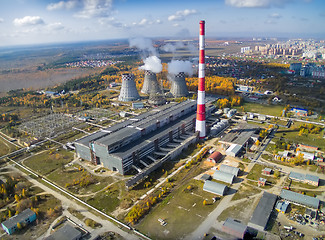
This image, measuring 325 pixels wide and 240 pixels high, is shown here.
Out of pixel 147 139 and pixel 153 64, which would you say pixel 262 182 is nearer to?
pixel 147 139

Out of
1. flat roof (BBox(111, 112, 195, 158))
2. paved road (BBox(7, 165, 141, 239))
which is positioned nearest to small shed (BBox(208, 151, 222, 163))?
flat roof (BBox(111, 112, 195, 158))

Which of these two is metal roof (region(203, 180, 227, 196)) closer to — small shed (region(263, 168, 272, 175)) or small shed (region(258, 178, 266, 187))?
small shed (region(258, 178, 266, 187))

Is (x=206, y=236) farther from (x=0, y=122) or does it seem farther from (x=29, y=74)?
(x=29, y=74)

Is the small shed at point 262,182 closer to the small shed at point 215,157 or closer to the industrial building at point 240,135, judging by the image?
the small shed at point 215,157

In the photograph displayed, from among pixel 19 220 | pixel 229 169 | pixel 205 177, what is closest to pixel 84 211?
pixel 19 220

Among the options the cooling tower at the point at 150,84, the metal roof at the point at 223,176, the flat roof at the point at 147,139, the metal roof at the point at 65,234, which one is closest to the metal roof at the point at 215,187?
the metal roof at the point at 223,176

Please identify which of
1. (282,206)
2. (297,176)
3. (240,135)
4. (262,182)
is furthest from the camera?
(240,135)

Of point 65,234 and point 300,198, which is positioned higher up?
point 300,198
